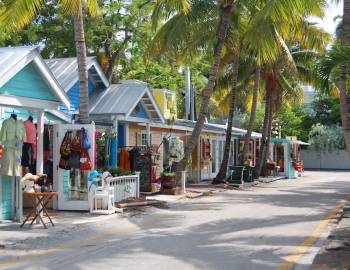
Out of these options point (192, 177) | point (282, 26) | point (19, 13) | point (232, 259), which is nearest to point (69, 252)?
point (232, 259)

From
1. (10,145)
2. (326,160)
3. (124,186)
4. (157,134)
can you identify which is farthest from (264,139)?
(326,160)

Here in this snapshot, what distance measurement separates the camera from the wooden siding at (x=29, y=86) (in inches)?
479

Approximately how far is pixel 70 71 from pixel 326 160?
125 feet

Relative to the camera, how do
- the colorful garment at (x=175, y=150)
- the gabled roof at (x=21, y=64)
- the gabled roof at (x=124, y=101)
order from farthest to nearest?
the colorful garment at (x=175, y=150), the gabled roof at (x=124, y=101), the gabled roof at (x=21, y=64)

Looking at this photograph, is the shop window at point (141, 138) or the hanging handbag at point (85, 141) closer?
the hanging handbag at point (85, 141)

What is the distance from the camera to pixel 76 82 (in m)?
19.5

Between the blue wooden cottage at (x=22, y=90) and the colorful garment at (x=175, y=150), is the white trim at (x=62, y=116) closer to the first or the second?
the blue wooden cottage at (x=22, y=90)

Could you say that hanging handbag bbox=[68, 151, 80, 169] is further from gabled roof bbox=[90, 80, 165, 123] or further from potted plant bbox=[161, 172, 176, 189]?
potted plant bbox=[161, 172, 176, 189]

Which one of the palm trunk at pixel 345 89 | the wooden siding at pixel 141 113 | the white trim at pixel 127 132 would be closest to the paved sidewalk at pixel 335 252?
the palm trunk at pixel 345 89

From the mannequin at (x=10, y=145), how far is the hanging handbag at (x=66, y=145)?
2.25 m

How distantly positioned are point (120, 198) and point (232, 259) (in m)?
7.78

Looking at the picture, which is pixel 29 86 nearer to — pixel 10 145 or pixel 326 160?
pixel 10 145

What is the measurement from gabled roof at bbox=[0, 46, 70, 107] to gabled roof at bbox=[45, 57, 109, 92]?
5369 mm

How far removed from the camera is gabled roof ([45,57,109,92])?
62.3 feet
